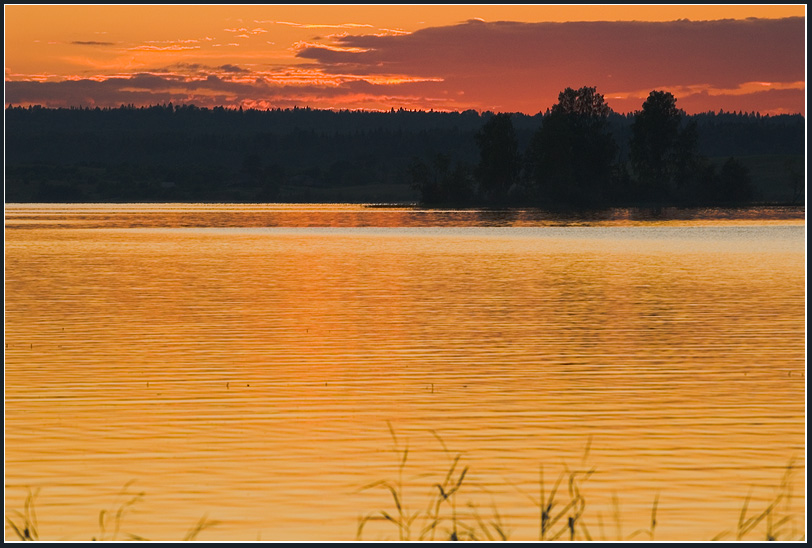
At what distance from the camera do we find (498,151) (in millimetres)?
161000

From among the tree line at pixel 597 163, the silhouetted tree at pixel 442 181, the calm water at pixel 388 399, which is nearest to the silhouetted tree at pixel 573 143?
the tree line at pixel 597 163

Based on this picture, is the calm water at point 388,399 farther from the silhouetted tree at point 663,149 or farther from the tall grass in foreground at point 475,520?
the silhouetted tree at point 663,149

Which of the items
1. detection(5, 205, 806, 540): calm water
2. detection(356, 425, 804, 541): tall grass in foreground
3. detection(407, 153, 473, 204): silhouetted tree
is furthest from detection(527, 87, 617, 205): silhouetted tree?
detection(356, 425, 804, 541): tall grass in foreground

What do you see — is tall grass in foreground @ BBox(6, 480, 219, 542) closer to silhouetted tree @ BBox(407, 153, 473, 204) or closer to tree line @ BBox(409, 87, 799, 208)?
tree line @ BBox(409, 87, 799, 208)

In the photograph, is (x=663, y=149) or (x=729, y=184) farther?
(x=729, y=184)

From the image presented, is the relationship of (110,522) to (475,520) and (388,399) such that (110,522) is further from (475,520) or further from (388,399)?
(388,399)

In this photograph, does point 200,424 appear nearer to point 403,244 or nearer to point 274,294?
point 274,294

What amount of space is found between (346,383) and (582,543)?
11996mm

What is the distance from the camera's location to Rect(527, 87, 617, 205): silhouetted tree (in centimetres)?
15775

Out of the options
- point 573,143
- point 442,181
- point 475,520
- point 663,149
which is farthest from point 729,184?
point 475,520

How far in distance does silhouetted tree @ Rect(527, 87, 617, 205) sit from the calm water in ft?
372

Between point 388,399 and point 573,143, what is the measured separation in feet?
462

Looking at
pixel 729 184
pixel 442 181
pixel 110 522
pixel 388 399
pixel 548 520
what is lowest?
pixel 442 181

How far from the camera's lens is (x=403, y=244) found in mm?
76125
